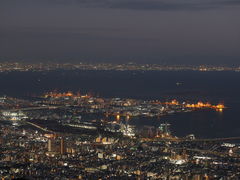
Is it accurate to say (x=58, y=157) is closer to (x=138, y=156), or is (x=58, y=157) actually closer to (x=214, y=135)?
(x=138, y=156)

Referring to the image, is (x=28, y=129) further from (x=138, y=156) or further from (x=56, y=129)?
(x=138, y=156)

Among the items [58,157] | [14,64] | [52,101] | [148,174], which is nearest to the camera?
[148,174]

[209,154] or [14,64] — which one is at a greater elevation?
[14,64]

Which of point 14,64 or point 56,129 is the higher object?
point 14,64

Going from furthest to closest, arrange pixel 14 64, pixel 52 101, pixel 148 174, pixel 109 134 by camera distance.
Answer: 1. pixel 14 64
2. pixel 52 101
3. pixel 109 134
4. pixel 148 174

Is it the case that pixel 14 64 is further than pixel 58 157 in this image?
Yes

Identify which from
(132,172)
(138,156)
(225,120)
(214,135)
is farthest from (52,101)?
(132,172)

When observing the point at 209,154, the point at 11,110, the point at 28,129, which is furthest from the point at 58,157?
the point at 11,110

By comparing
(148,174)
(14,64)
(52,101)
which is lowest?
(148,174)

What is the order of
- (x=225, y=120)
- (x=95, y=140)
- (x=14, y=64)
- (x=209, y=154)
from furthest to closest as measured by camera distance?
(x=14, y=64)
(x=225, y=120)
(x=95, y=140)
(x=209, y=154)
